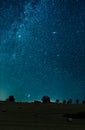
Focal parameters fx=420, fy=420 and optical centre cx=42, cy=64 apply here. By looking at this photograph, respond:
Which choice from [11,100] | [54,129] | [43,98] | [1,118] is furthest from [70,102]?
[54,129]

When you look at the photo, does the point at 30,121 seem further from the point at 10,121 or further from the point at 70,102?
the point at 70,102

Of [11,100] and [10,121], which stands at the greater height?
[11,100]

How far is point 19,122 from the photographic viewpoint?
18.2 m

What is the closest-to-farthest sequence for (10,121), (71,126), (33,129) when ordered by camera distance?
1. (33,129)
2. (71,126)
3. (10,121)

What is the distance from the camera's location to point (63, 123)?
1850cm

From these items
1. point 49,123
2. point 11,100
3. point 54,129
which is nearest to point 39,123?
point 49,123

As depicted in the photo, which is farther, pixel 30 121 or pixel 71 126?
pixel 30 121

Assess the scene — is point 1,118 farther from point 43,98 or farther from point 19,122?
point 43,98

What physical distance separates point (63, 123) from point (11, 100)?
729 inches

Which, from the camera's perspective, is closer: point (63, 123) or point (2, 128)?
point (2, 128)

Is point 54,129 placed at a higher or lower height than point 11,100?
lower

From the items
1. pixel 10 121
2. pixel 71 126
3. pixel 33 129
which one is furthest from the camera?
pixel 10 121

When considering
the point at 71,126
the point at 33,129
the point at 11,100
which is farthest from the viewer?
the point at 11,100

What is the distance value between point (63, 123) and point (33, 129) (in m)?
2.79
